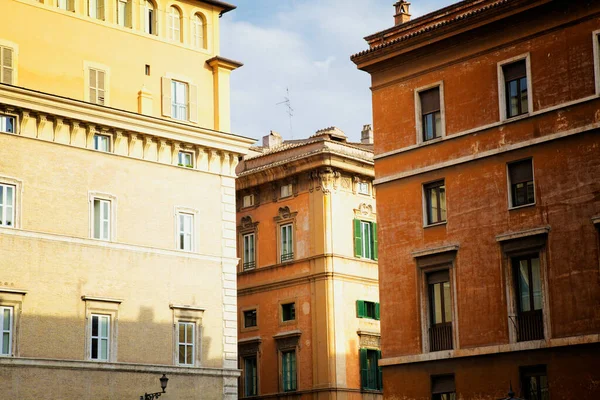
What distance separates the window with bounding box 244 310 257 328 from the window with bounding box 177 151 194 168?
14285 millimetres

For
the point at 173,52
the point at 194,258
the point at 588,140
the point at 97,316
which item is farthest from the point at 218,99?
the point at 588,140

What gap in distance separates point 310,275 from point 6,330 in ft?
62.3

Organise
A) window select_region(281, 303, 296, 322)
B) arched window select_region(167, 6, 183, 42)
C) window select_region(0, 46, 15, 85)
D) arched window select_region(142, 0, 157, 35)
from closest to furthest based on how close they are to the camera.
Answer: window select_region(0, 46, 15, 85)
arched window select_region(142, 0, 157, 35)
arched window select_region(167, 6, 183, 42)
window select_region(281, 303, 296, 322)

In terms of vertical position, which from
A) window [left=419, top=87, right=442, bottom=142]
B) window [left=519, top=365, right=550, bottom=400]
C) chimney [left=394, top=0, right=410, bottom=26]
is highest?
chimney [left=394, top=0, right=410, bottom=26]

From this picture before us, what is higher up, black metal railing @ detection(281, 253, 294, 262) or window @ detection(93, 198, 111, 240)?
black metal railing @ detection(281, 253, 294, 262)

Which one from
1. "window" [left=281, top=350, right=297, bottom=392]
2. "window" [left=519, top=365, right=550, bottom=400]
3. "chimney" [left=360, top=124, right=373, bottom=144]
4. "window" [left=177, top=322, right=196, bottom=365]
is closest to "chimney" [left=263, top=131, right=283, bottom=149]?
"chimney" [left=360, top=124, right=373, bottom=144]

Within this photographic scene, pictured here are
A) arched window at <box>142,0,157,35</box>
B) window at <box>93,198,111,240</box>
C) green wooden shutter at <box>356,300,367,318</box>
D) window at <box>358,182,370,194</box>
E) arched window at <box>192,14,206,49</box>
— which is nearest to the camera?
window at <box>93,198,111,240</box>

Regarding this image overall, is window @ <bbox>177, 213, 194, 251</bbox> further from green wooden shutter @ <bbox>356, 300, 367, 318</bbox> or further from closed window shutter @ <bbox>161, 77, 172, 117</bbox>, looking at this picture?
green wooden shutter @ <bbox>356, 300, 367, 318</bbox>

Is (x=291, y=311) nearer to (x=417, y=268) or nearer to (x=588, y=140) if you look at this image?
(x=417, y=268)

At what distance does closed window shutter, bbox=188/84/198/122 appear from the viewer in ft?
146

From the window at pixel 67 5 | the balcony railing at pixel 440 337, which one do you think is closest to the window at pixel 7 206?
the window at pixel 67 5

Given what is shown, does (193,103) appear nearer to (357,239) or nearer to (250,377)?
(357,239)

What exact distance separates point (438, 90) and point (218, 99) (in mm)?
10737

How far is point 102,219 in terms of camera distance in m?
41.0
